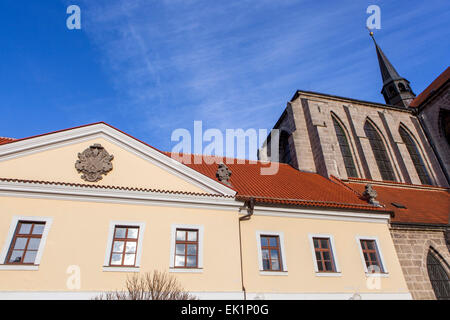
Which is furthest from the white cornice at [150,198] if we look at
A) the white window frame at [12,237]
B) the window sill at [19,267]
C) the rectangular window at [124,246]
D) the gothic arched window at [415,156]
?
the gothic arched window at [415,156]

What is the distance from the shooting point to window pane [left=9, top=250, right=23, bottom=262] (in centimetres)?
859

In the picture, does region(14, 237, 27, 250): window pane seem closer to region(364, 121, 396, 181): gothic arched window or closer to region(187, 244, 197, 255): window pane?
region(187, 244, 197, 255): window pane

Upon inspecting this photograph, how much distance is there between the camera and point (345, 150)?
2216 cm

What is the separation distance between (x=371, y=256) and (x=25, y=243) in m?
13.3

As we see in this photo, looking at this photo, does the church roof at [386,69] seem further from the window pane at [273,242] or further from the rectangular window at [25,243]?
the rectangular window at [25,243]

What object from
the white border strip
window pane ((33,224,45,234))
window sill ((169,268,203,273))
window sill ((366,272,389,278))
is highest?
window pane ((33,224,45,234))

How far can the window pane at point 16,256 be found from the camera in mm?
8594

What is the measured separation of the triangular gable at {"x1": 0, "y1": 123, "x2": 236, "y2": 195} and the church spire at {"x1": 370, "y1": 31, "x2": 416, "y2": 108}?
31953 mm

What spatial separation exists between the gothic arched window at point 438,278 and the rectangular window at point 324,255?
204 inches

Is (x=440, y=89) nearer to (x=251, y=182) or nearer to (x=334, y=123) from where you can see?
(x=334, y=123)

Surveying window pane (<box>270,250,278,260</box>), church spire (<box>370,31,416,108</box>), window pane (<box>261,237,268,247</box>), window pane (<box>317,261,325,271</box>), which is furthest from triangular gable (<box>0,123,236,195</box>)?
church spire (<box>370,31,416,108</box>)

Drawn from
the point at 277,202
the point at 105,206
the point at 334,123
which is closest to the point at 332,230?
the point at 277,202

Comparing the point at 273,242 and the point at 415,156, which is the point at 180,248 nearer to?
the point at 273,242

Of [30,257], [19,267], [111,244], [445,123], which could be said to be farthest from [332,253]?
[445,123]
